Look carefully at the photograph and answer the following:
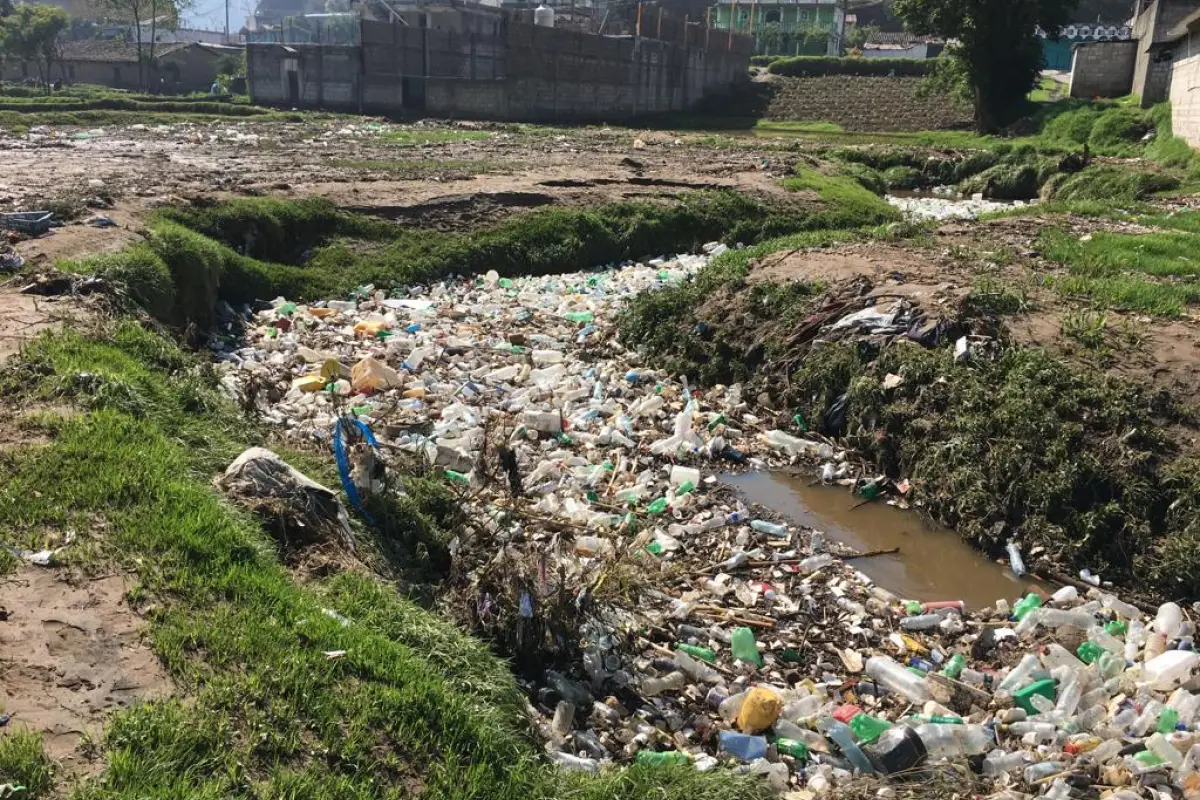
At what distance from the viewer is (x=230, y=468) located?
16.3 feet

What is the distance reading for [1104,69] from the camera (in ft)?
119

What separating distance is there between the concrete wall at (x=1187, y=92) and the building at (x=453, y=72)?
26543mm

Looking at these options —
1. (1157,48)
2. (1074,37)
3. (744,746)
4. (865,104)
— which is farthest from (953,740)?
(1074,37)

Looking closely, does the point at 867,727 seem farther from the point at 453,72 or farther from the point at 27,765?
the point at 453,72

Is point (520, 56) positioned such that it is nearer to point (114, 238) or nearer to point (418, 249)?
point (418, 249)

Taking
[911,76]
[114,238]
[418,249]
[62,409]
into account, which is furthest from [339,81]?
[62,409]

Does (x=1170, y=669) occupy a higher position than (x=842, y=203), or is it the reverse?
(x=842, y=203)

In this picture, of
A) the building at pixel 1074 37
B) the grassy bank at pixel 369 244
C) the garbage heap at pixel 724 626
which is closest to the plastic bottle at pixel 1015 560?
the garbage heap at pixel 724 626

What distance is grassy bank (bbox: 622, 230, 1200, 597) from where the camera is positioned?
5895 millimetres

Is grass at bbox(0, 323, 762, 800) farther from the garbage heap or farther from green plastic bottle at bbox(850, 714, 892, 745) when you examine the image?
green plastic bottle at bbox(850, 714, 892, 745)

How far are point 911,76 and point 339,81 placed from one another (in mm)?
29219

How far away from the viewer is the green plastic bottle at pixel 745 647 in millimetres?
4930

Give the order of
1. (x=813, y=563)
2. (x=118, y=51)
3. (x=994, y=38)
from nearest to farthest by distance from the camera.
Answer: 1. (x=813, y=563)
2. (x=994, y=38)
3. (x=118, y=51)

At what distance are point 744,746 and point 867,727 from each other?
1.97 ft
